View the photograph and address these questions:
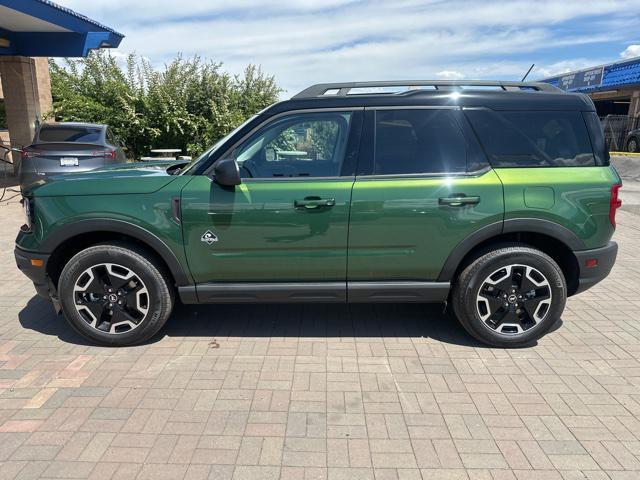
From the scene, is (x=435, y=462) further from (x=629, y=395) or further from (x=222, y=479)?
(x=629, y=395)

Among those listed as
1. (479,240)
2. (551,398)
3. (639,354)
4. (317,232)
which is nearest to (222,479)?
(317,232)

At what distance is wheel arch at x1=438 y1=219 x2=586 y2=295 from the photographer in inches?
136

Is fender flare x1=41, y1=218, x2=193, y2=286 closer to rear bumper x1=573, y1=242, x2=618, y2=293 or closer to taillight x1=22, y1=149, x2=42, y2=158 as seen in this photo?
rear bumper x1=573, y1=242, x2=618, y2=293

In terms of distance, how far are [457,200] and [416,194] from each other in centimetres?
31

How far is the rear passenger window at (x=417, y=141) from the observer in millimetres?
3475

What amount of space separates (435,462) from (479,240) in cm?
169

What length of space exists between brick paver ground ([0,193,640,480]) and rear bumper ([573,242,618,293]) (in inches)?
21.5

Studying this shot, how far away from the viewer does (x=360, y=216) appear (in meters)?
3.39

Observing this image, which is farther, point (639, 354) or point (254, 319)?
point (254, 319)

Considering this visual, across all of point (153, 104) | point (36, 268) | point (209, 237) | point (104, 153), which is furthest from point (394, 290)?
point (153, 104)

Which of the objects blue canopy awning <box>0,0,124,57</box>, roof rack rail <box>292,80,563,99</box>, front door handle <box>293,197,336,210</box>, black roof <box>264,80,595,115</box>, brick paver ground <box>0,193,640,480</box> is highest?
blue canopy awning <box>0,0,124,57</box>

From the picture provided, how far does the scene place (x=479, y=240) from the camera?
3.47m

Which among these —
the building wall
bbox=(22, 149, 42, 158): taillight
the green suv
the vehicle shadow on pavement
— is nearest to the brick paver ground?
the vehicle shadow on pavement

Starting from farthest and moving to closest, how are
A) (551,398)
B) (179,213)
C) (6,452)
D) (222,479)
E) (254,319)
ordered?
(254,319)
(179,213)
(551,398)
(6,452)
(222,479)
